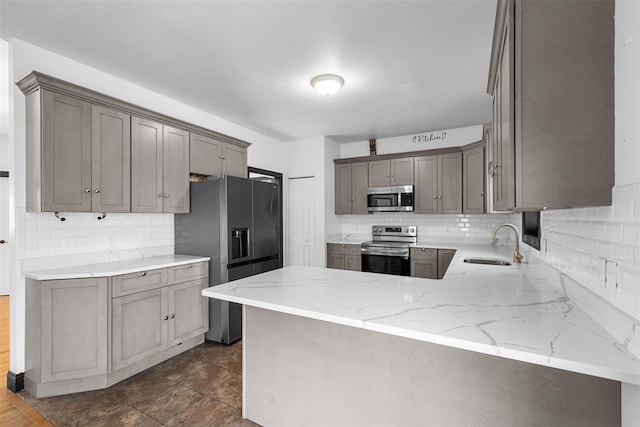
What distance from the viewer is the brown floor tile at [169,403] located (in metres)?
2.05

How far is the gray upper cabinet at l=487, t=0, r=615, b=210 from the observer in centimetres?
98

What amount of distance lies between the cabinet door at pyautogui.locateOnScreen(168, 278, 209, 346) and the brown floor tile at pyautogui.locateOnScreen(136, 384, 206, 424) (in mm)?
610

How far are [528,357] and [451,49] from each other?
7.70 feet

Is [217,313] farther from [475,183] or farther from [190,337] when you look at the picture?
[475,183]

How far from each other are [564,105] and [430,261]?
3.49 m

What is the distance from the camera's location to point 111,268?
251 centimetres

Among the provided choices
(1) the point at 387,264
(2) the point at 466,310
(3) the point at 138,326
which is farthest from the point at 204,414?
(1) the point at 387,264

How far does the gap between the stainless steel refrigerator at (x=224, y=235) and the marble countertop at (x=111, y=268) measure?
202 millimetres

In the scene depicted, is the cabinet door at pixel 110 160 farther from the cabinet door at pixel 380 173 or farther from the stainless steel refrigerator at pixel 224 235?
the cabinet door at pixel 380 173

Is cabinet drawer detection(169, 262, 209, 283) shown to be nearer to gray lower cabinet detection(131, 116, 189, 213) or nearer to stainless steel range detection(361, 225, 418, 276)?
gray lower cabinet detection(131, 116, 189, 213)

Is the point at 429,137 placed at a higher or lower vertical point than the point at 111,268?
higher

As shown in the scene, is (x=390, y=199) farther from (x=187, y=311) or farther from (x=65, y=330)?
(x=65, y=330)

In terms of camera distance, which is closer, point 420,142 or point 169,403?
point 169,403

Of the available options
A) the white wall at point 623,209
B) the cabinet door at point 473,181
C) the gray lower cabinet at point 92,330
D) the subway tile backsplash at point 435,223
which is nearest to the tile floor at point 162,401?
the gray lower cabinet at point 92,330
